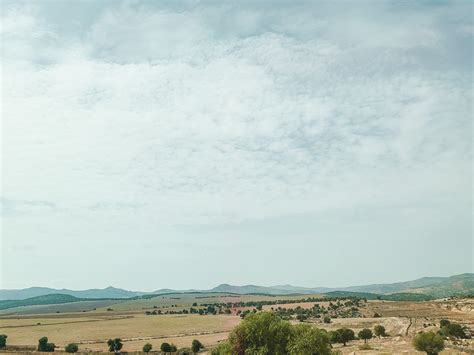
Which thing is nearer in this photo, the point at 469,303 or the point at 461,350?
the point at 461,350

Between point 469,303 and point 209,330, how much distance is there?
387 ft

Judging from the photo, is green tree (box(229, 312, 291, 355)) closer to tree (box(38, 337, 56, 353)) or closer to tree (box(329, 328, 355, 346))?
tree (box(329, 328, 355, 346))

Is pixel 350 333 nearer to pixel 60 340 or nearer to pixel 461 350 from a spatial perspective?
pixel 461 350

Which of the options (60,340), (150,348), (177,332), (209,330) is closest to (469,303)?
(209,330)

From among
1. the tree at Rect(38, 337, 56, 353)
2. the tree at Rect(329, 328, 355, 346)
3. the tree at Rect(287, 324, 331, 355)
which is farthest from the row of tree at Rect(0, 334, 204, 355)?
the tree at Rect(287, 324, 331, 355)

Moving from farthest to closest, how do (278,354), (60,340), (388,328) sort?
(60,340)
(388,328)
(278,354)

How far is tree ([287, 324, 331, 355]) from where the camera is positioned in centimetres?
5025

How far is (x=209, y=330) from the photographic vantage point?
176m

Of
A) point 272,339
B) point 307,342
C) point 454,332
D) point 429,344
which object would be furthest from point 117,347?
point 307,342

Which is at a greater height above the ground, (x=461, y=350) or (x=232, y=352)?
(x=232, y=352)

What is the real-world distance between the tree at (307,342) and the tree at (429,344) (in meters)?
32.5

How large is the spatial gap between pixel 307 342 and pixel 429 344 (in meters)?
37.6

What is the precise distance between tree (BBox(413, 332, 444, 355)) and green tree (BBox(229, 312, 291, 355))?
119ft

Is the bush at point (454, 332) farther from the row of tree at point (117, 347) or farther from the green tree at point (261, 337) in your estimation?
the green tree at point (261, 337)
